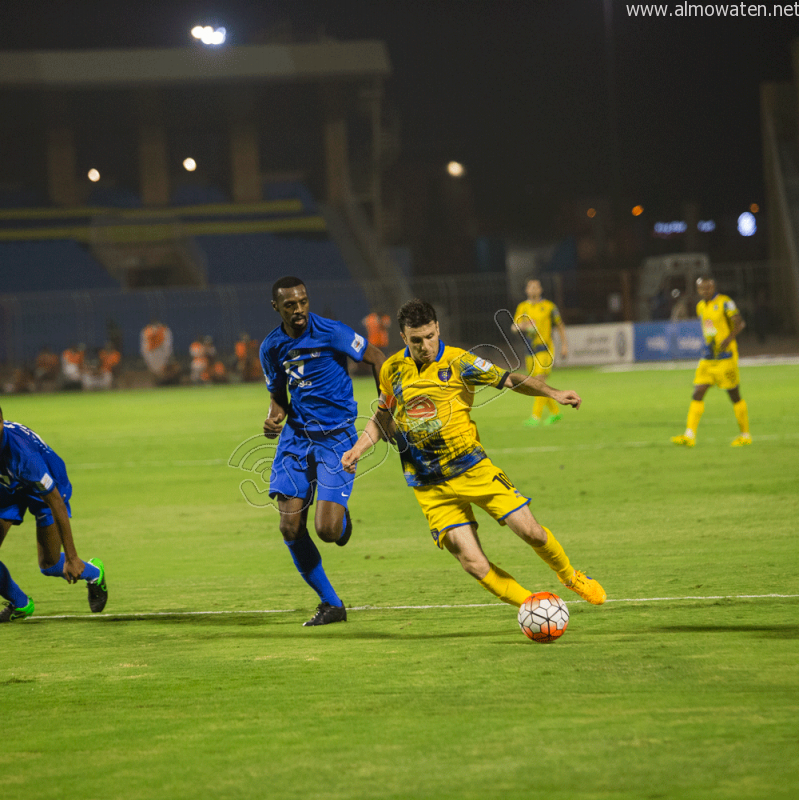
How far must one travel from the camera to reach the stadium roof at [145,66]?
4888cm

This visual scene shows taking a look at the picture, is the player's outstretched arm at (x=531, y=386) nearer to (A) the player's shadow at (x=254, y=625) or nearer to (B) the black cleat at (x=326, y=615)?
(A) the player's shadow at (x=254, y=625)

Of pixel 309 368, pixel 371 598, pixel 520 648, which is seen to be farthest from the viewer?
pixel 371 598

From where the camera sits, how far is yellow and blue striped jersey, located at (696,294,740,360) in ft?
48.1

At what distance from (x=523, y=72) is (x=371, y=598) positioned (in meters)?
49.7

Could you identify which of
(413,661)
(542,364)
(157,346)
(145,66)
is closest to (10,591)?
(413,661)

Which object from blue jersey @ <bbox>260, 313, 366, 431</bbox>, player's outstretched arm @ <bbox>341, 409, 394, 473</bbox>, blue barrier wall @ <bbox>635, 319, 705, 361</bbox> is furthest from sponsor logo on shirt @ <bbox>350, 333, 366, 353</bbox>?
blue barrier wall @ <bbox>635, 319, 705, 361</bbox>

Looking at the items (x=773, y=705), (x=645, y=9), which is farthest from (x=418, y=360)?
(x=645, y=9)

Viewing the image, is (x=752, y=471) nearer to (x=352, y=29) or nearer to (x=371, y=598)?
(x=371, y=598)

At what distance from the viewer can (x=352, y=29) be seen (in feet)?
174

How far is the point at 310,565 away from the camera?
22.1ft

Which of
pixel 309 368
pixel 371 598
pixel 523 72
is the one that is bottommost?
pixel 371 598

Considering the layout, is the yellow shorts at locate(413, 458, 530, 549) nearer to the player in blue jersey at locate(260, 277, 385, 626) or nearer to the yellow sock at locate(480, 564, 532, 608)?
the yellow sock at locate(480, 564, 532, 608)

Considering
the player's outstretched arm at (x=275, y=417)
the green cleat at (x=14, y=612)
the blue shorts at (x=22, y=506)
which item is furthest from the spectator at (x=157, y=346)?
the player's outstretched arm at (x=275, y=417)

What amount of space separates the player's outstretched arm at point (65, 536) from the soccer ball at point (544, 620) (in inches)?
98.0
